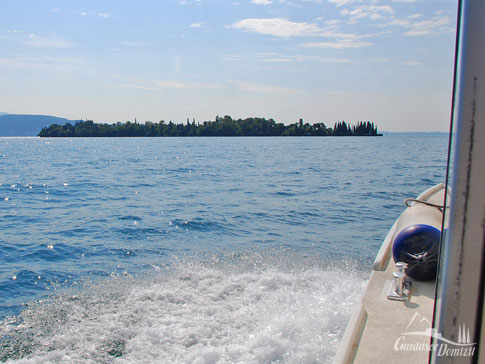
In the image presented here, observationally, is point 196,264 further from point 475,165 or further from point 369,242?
point 475,165

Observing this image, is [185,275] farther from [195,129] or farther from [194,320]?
[195,129]

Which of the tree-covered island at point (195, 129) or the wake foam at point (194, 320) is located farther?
the tree-covered island at point (195, 129)

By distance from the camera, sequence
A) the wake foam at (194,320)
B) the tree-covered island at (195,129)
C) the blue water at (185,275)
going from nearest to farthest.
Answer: the wake foam at (194,320)
the blue water at (185,275)
the tree-covered island at (195,129)

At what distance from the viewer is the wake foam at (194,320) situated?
16.1 feet

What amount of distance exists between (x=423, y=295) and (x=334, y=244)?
7.24 metres

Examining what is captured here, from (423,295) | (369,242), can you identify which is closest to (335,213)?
(369,242)

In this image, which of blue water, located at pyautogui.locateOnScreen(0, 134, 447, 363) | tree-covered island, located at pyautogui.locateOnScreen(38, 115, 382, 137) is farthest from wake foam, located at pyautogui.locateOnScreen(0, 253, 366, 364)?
tree-covered island, located at pyautogui.locateOnScreen(38, 115, 382, 137)

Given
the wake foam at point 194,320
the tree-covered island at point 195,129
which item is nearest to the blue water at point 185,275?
the wake foam at point 194,320

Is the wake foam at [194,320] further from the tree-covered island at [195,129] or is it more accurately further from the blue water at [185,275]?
the tree-covered island at [195,129]

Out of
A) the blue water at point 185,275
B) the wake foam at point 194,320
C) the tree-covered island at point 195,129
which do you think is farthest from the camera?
the tree-covered island at point 195,129

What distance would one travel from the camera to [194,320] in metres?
5.75

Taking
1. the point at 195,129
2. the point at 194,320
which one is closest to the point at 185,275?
the point at 194,320

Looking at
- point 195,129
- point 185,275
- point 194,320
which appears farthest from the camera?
point 195,129

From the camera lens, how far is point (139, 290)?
7242 mm
